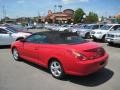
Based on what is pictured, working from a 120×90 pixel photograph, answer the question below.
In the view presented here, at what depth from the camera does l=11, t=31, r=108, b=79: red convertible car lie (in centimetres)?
616

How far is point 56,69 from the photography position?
6.81 meters

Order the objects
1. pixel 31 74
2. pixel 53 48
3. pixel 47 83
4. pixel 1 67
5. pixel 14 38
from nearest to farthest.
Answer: pixel 47 83 < pixel 53 48 < pixel 31 74 < pixel 1 67 < pixel 14 38

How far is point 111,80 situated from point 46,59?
221 cm

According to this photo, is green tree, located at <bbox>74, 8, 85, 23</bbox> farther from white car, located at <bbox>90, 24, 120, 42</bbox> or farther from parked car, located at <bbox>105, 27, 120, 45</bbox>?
parked car, located at <bbox>105, 27, 120, 45</bbox>

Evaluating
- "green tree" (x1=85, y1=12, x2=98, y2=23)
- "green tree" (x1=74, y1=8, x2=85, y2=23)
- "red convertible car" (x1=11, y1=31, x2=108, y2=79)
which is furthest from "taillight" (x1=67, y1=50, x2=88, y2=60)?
"green tree" (x1=85, y1=12, x2=98, y2=23)

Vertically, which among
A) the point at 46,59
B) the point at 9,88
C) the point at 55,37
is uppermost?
the point at 55,37

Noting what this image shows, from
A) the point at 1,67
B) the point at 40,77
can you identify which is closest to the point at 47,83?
the point at 40,77

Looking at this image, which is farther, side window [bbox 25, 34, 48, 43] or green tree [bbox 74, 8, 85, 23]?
green tree [bbox 74, 8, 85, 23]

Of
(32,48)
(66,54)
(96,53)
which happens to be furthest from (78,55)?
(32,48)

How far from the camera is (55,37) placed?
7145mm

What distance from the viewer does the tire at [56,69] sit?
661 centimetres

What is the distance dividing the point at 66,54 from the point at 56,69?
75 centimetres

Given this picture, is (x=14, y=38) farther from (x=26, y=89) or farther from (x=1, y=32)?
(x=26, y=89)

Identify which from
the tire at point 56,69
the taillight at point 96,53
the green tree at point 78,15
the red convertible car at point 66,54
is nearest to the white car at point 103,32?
the red convertible car at point 66,54
